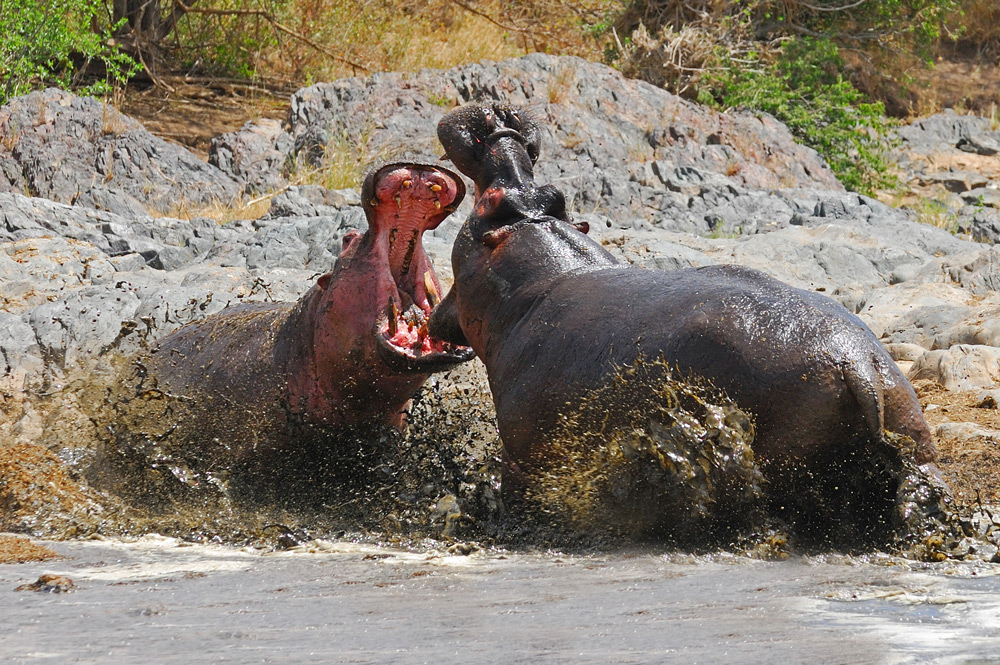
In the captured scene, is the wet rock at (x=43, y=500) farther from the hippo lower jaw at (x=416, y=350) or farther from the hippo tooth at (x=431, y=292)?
the hippo tooth at (x=431, y=292)

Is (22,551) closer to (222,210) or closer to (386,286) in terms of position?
(386,286)

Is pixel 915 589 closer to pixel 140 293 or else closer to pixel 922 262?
pixel 140 293

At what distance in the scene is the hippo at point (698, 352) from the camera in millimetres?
3978

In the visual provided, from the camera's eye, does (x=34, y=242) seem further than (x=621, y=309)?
Yes

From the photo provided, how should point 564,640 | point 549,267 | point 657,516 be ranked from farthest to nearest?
point 549,267, point 657,516, point 564,640

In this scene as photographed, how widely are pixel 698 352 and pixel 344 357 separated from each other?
2.03 meters

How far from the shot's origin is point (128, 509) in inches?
218

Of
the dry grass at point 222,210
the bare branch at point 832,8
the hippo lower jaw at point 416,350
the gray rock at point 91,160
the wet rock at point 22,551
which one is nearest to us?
Result: the wet rock at point 22,551

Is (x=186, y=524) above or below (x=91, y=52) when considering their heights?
below

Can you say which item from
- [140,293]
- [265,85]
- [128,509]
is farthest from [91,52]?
[128,509]

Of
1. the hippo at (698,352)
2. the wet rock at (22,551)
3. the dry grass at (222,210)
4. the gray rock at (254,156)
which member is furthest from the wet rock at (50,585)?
the gray rock at (254,156)

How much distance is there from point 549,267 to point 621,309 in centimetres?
62

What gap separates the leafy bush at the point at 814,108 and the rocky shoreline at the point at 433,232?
790mm

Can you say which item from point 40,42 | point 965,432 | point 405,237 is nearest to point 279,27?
point 40,42
